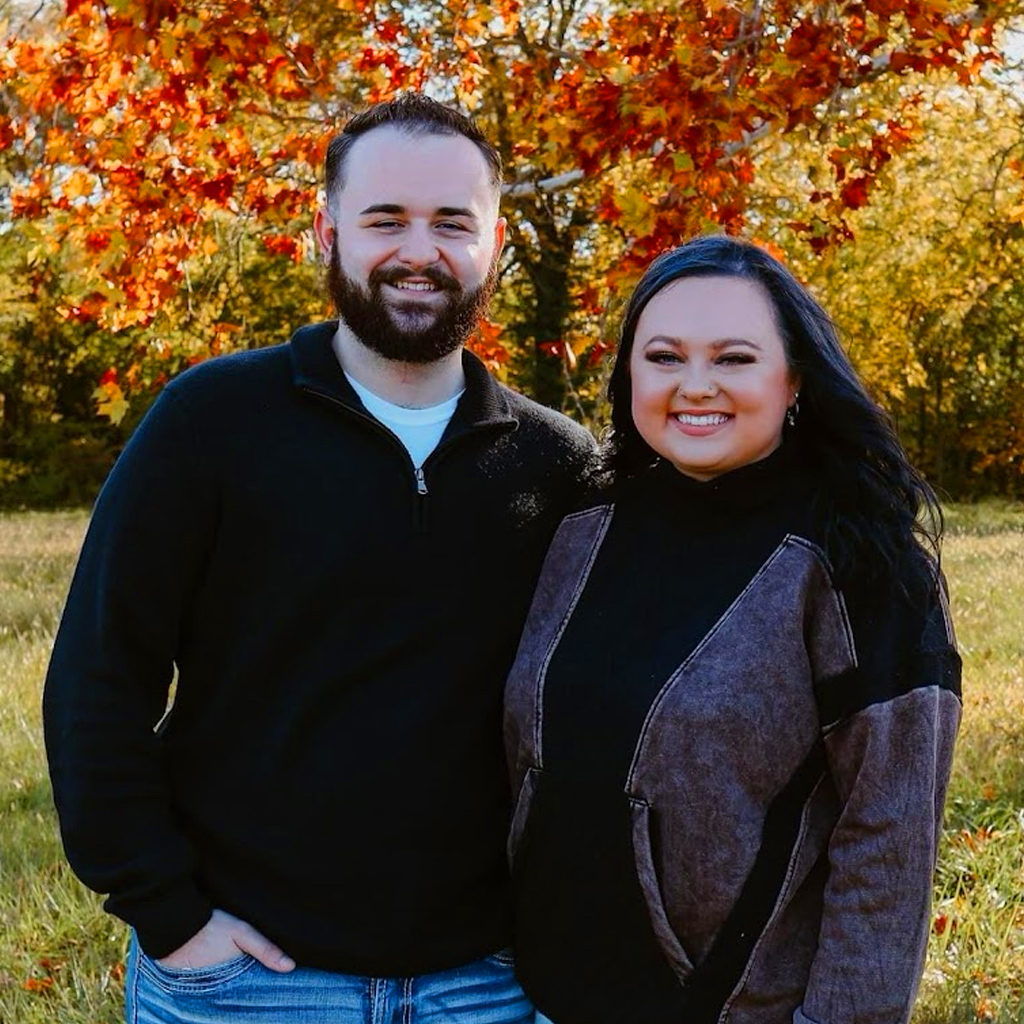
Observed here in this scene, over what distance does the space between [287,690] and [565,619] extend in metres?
0.53

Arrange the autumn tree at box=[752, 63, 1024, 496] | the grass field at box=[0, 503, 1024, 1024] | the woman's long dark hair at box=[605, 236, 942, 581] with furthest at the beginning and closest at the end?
the autumn tree at box=[752, 63, 1024, 496]
the grass field at box=[0, 503, 1024, 1024]
the woman's long dark hair at box=[605, 236, 942, 581]

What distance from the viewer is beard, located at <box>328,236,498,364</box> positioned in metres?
2.49

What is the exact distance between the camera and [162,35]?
18.4 ft

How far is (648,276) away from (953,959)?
8.58 feet

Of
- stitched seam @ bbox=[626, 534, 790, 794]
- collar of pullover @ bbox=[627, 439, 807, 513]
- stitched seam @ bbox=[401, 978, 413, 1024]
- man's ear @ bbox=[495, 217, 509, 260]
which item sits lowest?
stitched seam @ bbox=[401, 978, 413, 1024]

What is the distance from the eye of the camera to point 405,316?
2490 mm

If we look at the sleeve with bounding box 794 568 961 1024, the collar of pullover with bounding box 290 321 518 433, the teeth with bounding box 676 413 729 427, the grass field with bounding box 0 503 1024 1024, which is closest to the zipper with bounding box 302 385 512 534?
the collar of pullover with bounding box 290 321 518 433

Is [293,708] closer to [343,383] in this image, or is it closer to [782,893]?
[343,383]

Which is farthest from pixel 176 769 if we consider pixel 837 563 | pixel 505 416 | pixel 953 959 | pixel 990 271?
pixel 990 271

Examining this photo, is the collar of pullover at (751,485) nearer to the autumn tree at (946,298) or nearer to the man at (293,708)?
the man at (293,708)

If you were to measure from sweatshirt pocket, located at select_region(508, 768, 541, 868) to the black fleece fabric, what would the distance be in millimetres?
59

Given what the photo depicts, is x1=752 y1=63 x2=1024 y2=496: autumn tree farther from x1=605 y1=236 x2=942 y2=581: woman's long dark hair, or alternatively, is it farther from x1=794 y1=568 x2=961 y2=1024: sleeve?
x1=794 y1=568 x2=961 y2=1024: sleeve

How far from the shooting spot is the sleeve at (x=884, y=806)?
6.46ft

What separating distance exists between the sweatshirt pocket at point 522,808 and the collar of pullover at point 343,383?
2.23ft
